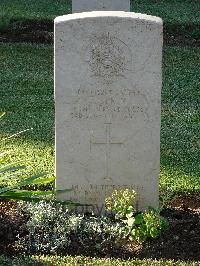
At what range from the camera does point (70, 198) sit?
5582 mm

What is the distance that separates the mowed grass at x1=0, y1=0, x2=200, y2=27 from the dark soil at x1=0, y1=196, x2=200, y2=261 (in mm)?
7585

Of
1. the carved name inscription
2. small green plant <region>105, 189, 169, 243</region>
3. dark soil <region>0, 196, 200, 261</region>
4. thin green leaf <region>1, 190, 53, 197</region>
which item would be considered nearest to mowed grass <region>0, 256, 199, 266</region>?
dark soil <region>0, 196, 200, 261</region>

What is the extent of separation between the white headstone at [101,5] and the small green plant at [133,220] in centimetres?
510

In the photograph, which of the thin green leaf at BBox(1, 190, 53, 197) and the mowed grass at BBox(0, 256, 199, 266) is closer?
the mowed grass at BBox(0, 256, 199, 266)

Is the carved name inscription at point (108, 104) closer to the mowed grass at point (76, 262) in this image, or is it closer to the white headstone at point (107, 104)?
the white headstone at point (107, 104)

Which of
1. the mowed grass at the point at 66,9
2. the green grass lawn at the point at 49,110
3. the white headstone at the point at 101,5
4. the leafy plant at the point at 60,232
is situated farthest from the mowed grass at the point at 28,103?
the mowed grass at the point at 66,9

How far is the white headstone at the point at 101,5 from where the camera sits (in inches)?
394

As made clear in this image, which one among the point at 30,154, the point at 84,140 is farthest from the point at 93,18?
the point at 30,154

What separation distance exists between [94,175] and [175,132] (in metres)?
2.39

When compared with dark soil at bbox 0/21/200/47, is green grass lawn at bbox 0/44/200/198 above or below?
below

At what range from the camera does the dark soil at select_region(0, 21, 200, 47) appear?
1219cm

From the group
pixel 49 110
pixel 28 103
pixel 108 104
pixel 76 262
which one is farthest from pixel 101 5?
pixel 76 262

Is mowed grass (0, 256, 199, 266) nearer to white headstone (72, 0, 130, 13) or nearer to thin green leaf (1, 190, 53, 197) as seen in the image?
thin green leaf (1, 190, 53, 197)

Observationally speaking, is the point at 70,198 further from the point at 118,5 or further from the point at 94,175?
the point at 118,5
